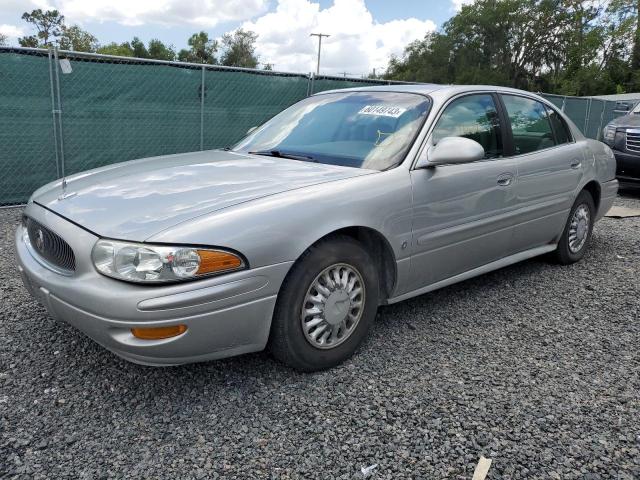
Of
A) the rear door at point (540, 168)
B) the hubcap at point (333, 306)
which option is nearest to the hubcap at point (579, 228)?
the rear door at point (540, 168)

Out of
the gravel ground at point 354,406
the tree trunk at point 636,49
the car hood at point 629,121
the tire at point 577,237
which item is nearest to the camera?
the gravel ground at point 354,406

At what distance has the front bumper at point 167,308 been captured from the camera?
2.27 m

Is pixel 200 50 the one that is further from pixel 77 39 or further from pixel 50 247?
pixel 50 247

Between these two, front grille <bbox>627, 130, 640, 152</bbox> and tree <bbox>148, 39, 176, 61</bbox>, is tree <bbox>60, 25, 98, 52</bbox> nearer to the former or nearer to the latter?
tree <bbox>148, 39, 176, 61</bbox>

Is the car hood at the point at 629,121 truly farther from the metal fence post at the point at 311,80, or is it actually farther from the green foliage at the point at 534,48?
the green foliage at the point at 534,48

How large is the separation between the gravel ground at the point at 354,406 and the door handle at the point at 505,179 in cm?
91

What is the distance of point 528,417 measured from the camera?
253cm

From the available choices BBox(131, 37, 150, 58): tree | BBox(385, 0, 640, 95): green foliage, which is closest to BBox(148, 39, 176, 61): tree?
BBox(131, 37, 150, 58): tree

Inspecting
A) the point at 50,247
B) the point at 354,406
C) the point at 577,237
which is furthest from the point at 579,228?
the point at 50,247

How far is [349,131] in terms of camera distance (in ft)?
11.6

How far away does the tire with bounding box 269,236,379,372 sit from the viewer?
2622 mm

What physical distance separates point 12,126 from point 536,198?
5652 millimetres

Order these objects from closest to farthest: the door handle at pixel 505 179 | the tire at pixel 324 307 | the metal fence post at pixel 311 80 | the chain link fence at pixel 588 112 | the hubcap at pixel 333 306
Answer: the tire at pixel 324 307 < the hubcap at pixel 333 306 < the door handle at pixel 505 179 < the metal fence post at pixel 311 80 < the chain link fence at pixel 588 112

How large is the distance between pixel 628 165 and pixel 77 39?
68.7 m
